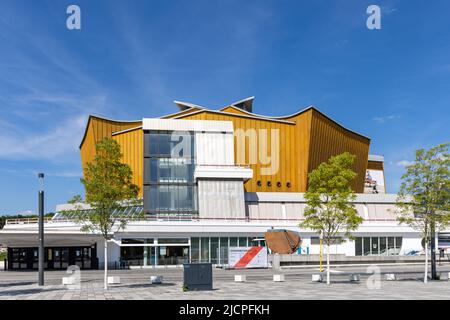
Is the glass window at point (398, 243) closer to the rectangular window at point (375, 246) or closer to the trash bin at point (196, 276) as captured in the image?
the rectangular window at point (375, 246)

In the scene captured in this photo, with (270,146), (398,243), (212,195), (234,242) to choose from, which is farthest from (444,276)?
(270,146)

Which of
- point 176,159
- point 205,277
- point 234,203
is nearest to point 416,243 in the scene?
point 234,203

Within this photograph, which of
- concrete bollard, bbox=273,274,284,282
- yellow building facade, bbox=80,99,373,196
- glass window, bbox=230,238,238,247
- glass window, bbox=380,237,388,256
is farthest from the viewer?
Answer: yellow building facade, bbox=80,99,373,196

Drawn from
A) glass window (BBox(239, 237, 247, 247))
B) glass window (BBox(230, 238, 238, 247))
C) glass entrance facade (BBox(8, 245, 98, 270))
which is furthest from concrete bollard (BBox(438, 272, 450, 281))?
glass entrance facade (BBox(8, 245, 98, 270))

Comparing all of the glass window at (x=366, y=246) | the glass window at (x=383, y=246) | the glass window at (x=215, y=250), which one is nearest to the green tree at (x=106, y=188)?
the glass window at (x=215, y=250)

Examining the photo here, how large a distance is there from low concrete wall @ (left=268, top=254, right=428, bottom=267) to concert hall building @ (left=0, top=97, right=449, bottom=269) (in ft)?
13.3

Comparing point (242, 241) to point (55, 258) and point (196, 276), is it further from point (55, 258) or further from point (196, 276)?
point (196, 276)

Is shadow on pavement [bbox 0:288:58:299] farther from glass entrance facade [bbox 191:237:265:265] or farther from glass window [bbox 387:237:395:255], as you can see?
glass window [bbox 387:237:395:255]

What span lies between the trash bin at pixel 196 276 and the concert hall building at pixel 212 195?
27.0 meters

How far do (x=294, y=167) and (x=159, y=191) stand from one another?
21.1 m

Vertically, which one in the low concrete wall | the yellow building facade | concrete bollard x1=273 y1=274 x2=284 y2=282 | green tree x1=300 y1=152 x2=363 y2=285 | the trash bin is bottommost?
the low concrete wall

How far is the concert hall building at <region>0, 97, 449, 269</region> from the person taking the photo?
56562 mm

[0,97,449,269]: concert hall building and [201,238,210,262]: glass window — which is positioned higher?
[0,97,449,269]: concert hall building
